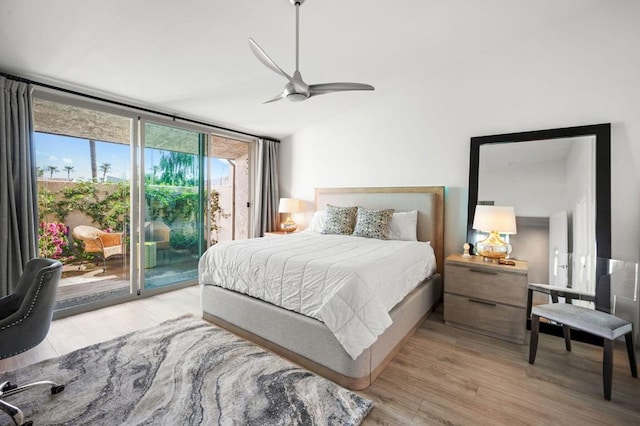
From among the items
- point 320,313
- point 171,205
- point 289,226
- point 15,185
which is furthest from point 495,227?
point 15,185

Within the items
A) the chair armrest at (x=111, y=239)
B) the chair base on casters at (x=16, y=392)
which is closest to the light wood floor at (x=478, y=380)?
the chair base on casters at (x=16, y=392)

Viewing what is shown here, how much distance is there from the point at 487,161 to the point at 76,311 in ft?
15.8

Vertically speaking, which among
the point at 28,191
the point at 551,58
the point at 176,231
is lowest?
the point at 176,231

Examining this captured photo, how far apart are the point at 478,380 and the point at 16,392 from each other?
2.95m

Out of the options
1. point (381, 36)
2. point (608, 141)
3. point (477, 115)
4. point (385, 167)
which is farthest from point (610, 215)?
point (381, 36)

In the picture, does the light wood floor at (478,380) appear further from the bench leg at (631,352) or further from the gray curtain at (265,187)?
the gray curtain at (265,187)

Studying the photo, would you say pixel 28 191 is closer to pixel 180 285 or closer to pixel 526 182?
pixel 180 285

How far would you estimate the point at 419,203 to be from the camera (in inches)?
142

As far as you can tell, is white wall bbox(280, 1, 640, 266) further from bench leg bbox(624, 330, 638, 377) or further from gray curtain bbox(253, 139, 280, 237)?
bench leg bbox(624, 330, 638, 377)

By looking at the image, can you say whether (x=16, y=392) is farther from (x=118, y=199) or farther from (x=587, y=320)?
(x=587, y=320)

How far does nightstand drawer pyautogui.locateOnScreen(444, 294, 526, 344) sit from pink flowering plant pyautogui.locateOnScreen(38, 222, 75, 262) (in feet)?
16.0

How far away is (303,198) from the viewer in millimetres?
5027

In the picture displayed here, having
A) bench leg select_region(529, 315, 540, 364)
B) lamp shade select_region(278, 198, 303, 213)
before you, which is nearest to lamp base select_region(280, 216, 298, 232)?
lamp shade select_region(278, 198, 303, 213)

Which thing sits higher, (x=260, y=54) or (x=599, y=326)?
(x=260, y=54)
